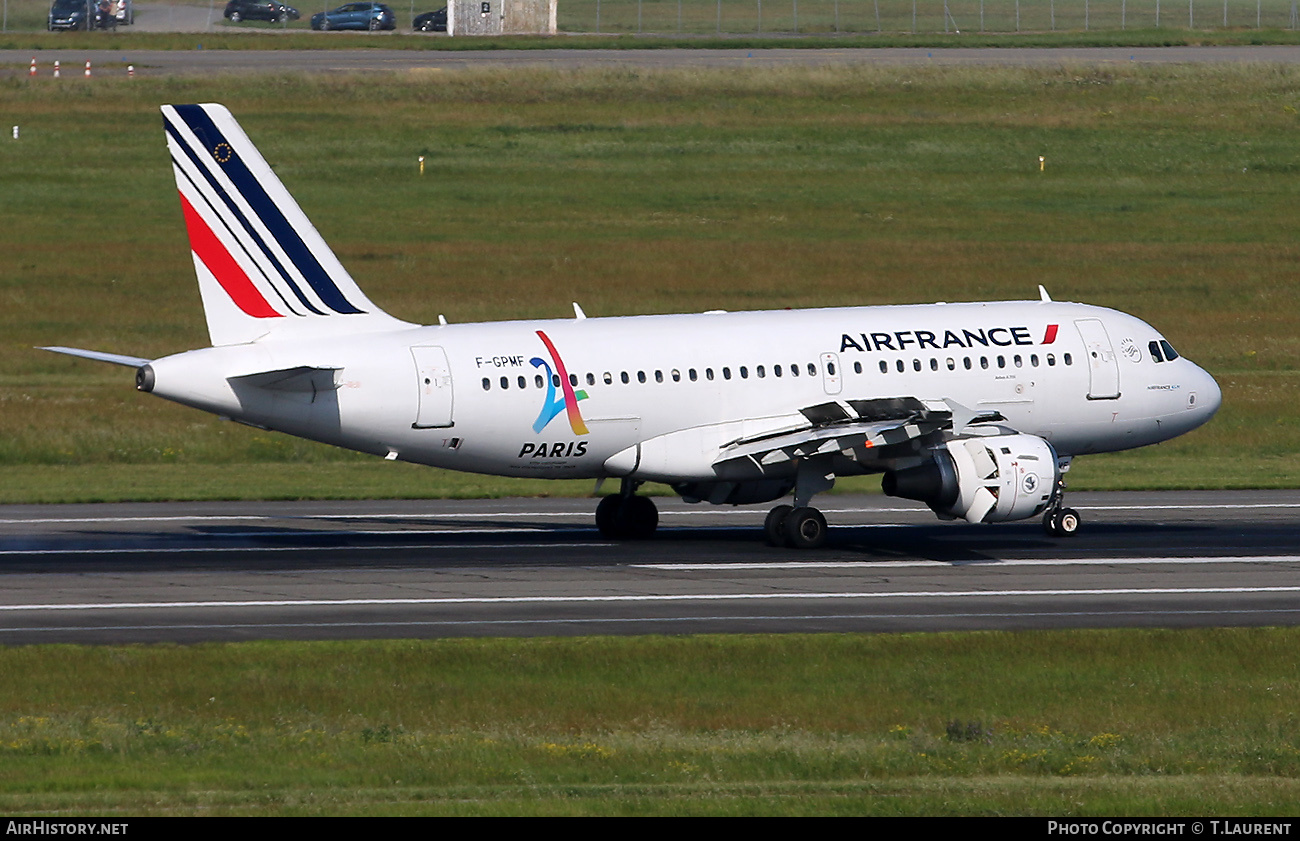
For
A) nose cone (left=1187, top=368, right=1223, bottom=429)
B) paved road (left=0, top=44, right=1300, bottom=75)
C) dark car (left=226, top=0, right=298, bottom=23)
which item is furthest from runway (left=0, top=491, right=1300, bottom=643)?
dark car (left=226, top=0, right=298, bottom=23)

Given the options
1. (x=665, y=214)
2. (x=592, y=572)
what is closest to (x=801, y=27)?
(x=665, y=214)

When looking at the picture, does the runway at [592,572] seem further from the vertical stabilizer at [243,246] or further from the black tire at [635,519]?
the vertical stabilizer at [243,246]

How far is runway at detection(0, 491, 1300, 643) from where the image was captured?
31.1m

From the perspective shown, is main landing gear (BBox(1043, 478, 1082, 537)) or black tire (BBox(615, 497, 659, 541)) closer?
black tire (BBox(615, 497, 659, 541))

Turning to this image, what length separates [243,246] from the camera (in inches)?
1459

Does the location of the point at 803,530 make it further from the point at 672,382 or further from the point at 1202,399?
the point at 1202,399

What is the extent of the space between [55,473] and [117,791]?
32.4 meters

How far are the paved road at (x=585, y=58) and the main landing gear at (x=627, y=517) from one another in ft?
251

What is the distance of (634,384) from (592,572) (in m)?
4.45

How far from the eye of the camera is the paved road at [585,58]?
113438 millimetres

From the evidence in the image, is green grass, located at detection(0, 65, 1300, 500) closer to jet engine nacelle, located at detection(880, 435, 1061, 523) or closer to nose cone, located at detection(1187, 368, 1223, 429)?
nose cone, located at detection(1187, 368, 1223, 429)

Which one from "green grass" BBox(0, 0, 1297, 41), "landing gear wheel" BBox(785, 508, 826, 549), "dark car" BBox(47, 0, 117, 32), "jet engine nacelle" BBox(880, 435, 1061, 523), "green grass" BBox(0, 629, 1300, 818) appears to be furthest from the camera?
"dark car" BBox(47, 0, 117, 32)

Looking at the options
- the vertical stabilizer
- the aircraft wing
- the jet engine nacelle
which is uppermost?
the vertical stabilizer

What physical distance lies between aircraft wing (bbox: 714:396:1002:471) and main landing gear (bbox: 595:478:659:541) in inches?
103
